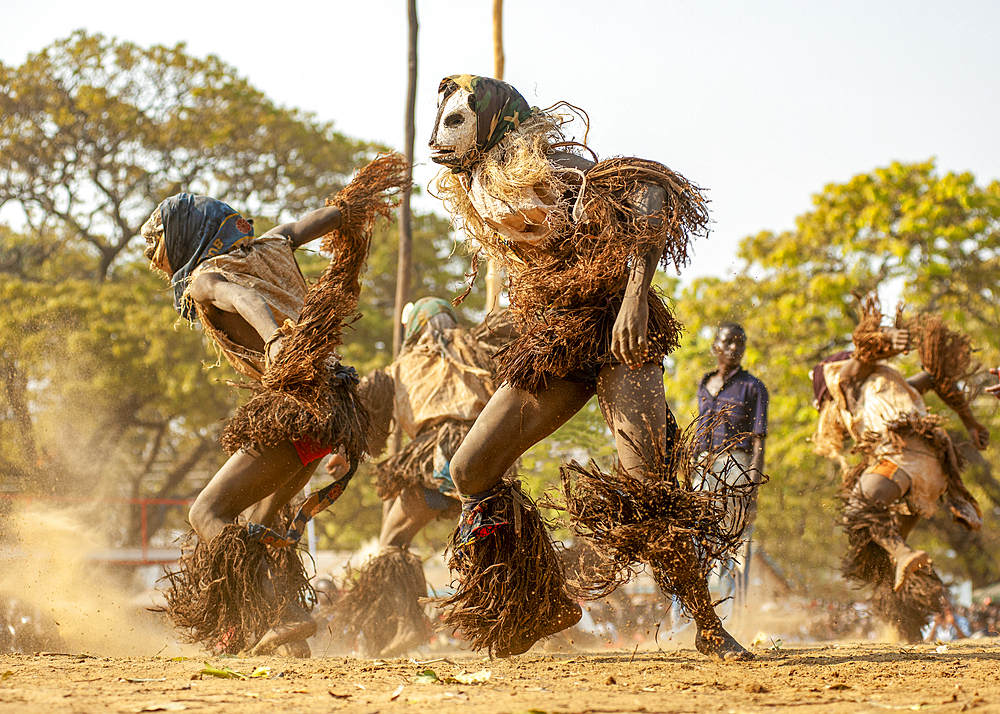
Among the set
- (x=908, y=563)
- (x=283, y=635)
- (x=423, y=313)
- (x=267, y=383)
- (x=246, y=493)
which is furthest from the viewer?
(x=423, y=313)

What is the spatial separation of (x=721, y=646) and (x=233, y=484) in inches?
85.6

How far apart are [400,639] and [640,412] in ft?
9.33

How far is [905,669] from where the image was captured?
10.1 ft

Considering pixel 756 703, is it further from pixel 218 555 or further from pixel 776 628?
pixel 776 628

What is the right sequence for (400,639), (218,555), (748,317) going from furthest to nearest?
(748,317), (400,639), (218,555)

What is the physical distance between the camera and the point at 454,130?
348 centimetres

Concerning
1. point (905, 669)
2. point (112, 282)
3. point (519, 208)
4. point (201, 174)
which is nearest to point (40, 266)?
point (112, 282)

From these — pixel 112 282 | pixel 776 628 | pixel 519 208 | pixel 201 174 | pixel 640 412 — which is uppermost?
pixel 201 174

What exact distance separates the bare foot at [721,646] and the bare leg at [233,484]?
1.95 metres

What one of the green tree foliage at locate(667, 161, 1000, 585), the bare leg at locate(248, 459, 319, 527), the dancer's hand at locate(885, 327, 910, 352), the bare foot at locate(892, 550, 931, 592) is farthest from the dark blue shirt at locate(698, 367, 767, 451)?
the green tree foliage at locate(667, 161, 1000, 585)

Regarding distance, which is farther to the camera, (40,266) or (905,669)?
(40,266)

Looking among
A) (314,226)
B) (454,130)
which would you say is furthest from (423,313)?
(454,130)

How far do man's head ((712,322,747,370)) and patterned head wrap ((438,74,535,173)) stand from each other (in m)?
3.24

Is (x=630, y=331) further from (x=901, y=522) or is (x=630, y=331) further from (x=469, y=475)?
(x=901, y=522)
